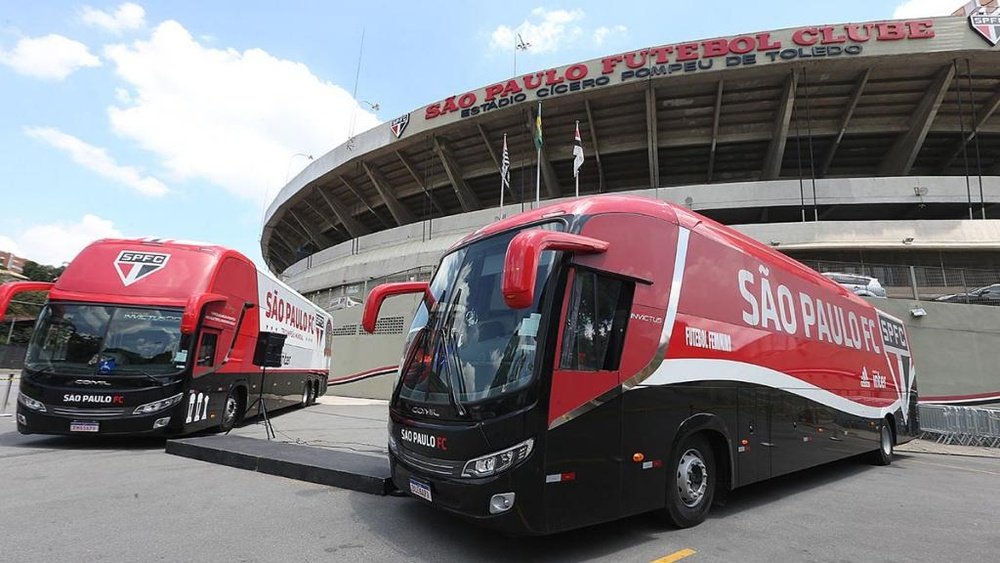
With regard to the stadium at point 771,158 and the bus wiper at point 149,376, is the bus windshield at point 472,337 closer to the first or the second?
the bus wiper at point 149,376

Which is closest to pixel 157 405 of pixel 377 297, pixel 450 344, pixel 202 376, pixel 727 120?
pixel 202 376

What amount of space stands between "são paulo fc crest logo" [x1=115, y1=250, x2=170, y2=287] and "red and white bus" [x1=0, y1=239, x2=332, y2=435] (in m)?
0.02

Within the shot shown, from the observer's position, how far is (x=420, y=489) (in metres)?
4.21

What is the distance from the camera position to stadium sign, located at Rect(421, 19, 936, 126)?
2105 cm

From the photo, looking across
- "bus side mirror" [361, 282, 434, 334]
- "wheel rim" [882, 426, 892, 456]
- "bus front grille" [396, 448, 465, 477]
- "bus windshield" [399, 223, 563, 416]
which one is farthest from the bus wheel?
"wheel rim" [882, 426, 892, 456]

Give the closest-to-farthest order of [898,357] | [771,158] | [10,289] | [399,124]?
[10,289]
[898,357]
[771,158]
[399,124]

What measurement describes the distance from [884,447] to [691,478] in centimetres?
730

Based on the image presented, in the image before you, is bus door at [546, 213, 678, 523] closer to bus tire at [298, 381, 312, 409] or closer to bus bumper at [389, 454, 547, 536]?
bus bumper at [389, 454, 547, 536]

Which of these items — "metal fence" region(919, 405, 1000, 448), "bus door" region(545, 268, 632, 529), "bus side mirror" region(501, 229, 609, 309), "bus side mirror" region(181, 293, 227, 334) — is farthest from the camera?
"metal fence" region(919, 405, 1000, 448)

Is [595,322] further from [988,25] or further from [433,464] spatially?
[988,25]

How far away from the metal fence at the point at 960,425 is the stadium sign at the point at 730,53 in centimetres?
1505

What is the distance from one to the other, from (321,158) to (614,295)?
106 ft

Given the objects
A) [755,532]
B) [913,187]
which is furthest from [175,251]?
[913,187]

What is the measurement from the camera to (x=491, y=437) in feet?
12.2
